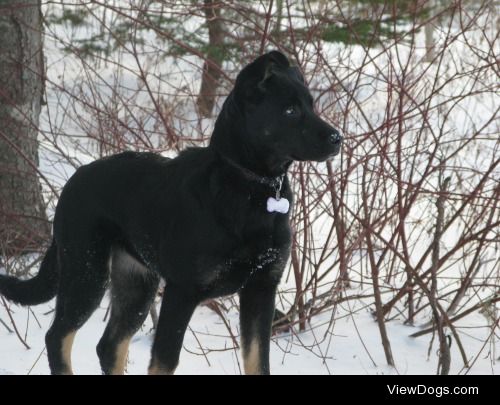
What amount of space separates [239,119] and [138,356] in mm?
2475

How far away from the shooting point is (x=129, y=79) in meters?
18.1

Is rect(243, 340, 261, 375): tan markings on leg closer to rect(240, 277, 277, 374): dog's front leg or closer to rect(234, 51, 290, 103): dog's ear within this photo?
rect(240, 277, 277, 374): dog's front leg

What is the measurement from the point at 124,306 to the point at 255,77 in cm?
155

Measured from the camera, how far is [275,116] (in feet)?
11.0

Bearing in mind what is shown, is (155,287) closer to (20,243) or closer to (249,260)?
(249,260)

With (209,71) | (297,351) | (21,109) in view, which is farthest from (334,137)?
(209,71)

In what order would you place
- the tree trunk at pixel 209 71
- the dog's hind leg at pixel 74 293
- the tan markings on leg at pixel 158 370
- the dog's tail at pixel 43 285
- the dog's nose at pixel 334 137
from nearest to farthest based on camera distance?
the dog's nose at pixel 334 137 < the tan markings on leg at pixel 158 370 < the dog's hind leg at pixel 74 293 < the dog's tail at pixel 43 285 < the tree trunk at pixel 209 71

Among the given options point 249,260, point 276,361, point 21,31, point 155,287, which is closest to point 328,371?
point 276,361

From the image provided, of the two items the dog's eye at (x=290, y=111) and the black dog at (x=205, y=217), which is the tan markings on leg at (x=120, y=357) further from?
the dog's eye at (x=290, y=111)

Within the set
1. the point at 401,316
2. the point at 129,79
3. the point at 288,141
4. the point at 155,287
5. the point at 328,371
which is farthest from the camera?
the point at 129,79

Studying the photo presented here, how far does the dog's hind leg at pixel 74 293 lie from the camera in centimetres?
398

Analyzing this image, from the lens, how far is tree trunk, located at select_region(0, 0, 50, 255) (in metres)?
6.68

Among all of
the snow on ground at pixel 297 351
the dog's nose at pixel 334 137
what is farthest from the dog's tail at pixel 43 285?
the dog's nose at pixel 334 137
